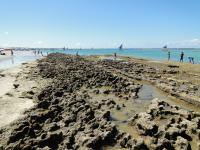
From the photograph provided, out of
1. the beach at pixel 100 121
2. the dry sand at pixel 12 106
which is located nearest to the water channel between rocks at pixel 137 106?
the beach at pixel 100 121

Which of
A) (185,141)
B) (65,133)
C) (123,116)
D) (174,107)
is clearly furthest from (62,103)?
(185,141)

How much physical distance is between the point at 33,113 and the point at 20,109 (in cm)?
271

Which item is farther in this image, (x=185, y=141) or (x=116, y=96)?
(x=116, y=96)

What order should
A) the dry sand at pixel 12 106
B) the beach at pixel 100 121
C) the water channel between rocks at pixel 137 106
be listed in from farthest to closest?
the dry sand at pixel 12 106, the water channel between rocks at pixel 137 106, the beach at pixel 100 121

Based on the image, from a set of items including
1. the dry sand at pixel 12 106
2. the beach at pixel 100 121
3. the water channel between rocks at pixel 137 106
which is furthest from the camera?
the dry sand at pixel 12 106

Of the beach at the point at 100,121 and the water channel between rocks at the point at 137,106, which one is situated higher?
the beach at the point at 100,121

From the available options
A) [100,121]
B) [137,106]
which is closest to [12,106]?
[100,121]

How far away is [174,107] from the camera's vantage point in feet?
57.5

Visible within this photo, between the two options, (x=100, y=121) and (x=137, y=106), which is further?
(x=137, y=106)

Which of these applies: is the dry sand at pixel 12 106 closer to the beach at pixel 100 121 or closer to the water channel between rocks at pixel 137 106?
the beach at pixel 100 121

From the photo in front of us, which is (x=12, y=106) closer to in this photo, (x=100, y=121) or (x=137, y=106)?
(x=100, y=121)

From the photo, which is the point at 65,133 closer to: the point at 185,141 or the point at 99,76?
the point at 185,141

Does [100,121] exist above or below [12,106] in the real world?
above

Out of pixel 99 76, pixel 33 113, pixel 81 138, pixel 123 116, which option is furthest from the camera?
pixel 99 76
